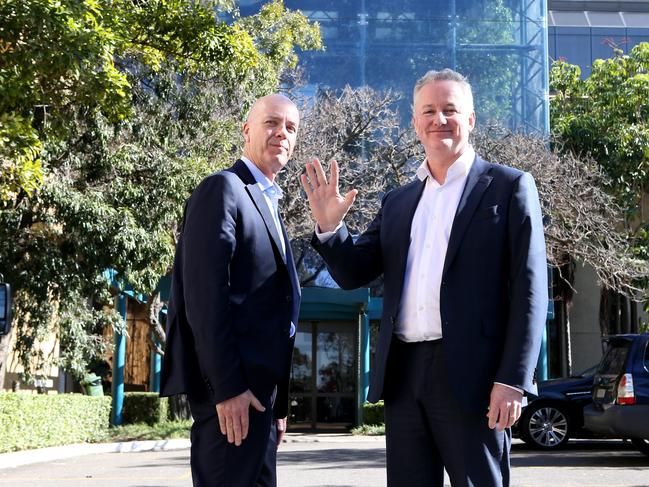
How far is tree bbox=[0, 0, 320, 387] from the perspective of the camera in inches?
521

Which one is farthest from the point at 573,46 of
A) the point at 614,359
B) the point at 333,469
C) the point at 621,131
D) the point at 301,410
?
the point at 333,469

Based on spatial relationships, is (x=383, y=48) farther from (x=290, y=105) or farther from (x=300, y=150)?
(x=290, y=105)

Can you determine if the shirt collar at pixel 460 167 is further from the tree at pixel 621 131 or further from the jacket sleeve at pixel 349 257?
the tree at pixel 621 131

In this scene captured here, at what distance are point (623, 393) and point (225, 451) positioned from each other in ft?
30.9

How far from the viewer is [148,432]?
21109 mm

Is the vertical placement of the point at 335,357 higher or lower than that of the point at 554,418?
higher

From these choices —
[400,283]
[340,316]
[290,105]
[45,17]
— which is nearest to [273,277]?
[400,283]

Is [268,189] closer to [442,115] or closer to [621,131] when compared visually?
[442,115]

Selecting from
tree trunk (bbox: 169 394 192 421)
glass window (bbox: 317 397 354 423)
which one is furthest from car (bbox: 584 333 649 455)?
glass window (bbox: 317 397 354 423)

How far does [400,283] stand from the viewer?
409cm

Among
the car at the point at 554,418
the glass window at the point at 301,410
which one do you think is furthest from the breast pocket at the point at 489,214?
the glass window at the point at 301,410

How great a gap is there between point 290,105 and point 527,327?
4.68 ft

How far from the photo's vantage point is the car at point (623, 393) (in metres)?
12.1

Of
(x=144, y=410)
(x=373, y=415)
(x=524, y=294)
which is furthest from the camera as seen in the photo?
(x=144, y=410)
